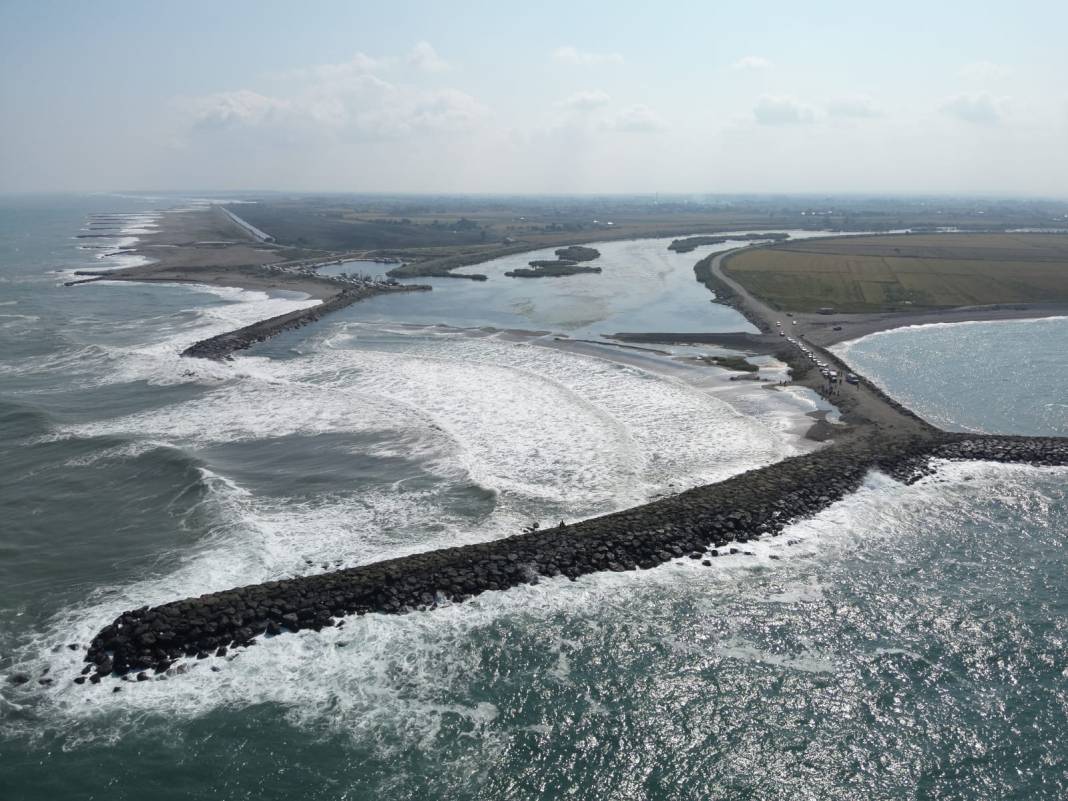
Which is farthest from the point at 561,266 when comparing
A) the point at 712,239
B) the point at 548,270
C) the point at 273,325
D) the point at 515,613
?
the point at 515,613

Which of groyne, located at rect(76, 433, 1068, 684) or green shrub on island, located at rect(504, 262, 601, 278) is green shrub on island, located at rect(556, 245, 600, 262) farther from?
groyne, located at rect(76, 433, 1068, 684)

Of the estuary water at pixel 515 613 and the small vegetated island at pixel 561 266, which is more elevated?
the small vegetated island at pixel 561 266

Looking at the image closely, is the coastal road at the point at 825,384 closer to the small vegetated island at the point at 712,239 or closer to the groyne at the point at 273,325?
the groyne at the point at 273,325

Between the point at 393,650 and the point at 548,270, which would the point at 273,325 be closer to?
the point at 393,650

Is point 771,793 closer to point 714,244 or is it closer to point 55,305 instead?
point 55,305

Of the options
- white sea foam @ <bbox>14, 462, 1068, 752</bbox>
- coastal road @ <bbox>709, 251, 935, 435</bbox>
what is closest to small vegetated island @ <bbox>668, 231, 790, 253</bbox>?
coastal road @ <bbox>709, 251, 935, 435</bbox>

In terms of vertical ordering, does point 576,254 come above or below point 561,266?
above

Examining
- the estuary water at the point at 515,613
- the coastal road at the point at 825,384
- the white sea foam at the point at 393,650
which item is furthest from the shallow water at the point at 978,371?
the white sea foam at the point at 393,650
